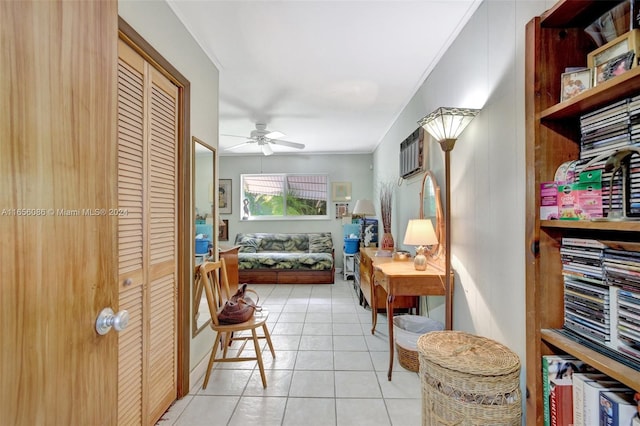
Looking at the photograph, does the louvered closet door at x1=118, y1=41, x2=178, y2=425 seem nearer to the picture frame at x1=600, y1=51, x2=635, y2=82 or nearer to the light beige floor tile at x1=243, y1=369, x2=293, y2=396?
the light beige floor tile at x1=243, y1=369, x2=293, y2=396

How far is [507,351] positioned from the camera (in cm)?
134

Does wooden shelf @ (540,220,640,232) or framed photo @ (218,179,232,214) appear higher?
framed photo @ (218,179,232,214)

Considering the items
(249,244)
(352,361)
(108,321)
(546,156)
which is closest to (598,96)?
(546,156)

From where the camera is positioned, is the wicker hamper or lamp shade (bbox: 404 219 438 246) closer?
the wicker hamper

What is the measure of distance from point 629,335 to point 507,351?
0.58 m

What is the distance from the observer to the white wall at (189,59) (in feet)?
5.02

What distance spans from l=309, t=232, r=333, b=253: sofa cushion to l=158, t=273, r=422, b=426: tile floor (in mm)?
2566

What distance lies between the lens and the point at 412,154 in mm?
3033

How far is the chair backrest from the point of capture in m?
2.07

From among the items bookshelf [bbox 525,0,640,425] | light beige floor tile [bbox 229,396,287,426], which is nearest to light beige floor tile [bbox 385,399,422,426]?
light beige floor tile [bbox 229,396,287,426]

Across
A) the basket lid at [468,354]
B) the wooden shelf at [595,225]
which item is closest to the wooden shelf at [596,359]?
the basket lid at [468,354]

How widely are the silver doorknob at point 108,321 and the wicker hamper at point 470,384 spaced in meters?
1.27

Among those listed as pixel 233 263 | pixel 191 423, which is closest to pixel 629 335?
pixel 191 423

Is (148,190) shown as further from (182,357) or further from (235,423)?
(235,423)
